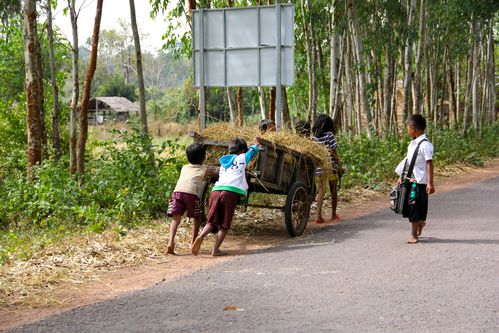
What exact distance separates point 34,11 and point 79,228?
4.51 metres

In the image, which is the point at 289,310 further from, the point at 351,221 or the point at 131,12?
the point at 131,12

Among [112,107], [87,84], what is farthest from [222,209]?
[112,107]

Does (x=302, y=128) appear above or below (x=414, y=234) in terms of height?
above

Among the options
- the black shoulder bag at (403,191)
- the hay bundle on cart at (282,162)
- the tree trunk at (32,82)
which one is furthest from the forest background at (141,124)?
the black shoulder bag at (403,191)

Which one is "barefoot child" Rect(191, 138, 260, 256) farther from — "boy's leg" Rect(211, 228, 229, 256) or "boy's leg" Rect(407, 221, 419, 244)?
"boy's leg" Rect(407, 221, 419, 244)

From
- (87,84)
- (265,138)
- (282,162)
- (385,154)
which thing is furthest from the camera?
(385,154)

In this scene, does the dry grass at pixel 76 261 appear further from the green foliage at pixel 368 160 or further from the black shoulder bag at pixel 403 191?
the green foliage at pixel 368 160

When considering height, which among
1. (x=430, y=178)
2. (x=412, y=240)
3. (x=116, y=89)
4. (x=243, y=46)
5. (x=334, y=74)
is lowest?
(x=412, y=240)

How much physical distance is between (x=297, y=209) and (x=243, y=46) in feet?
11.0

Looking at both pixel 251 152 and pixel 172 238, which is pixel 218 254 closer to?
pixel 172 238

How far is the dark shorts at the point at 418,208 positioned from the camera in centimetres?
819

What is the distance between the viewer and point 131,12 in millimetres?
11922

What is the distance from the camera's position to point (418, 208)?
820cm

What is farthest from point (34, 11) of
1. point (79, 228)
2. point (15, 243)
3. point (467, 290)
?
point (467, 290)
